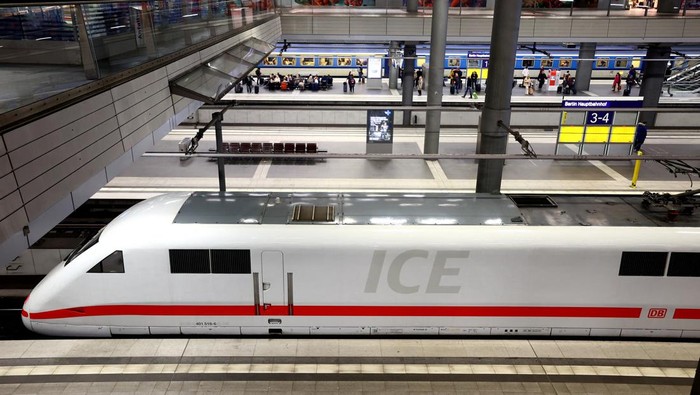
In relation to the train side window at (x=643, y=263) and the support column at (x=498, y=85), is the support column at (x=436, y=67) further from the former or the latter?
the train side window at (x=643, y=263)

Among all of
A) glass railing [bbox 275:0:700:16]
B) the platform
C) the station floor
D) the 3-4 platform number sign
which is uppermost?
glass railing [bbox 275:0:700:16]

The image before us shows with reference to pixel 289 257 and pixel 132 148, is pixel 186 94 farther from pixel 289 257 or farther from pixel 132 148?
pixel 289 257

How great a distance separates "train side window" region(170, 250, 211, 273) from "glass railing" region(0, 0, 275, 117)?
301cm

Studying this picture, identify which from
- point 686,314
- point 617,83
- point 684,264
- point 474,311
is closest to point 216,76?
point 474,311

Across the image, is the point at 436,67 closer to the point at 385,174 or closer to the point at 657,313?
the point at 385,174

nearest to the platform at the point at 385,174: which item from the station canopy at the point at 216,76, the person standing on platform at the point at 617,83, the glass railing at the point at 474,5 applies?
the station canopy at the point at 216,76

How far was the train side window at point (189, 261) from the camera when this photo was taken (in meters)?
8.28

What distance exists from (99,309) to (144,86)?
404 centimetres

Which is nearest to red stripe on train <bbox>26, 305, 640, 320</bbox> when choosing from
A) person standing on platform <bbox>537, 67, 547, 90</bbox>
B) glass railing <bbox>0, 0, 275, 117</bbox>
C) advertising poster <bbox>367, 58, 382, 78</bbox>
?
glass railing <bbox>0, 0, 275, 117</bbox>

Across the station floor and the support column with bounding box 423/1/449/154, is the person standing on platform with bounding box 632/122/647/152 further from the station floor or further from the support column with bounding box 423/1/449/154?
the station floor

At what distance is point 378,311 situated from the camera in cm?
879

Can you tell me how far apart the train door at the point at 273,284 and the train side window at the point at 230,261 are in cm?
29

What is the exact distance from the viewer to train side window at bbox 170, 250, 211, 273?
828 cm

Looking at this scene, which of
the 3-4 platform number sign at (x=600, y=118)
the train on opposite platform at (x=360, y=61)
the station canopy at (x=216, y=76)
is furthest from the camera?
the train on opposite platform at (x=360, y=61)
